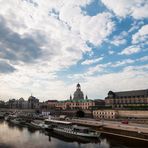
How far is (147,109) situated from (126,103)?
1927 inches

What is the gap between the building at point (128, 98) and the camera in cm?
14225

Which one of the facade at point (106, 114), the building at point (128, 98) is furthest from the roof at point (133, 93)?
the facade at point (106, 114)

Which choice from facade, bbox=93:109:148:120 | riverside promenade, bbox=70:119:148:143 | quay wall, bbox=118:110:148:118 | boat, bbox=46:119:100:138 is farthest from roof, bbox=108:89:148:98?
boat, bbox=46:119:100:138

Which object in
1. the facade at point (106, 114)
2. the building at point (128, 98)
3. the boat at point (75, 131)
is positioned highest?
the building at point (128, 98)

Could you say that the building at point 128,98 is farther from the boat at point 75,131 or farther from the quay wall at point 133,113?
the boat at point 75,131

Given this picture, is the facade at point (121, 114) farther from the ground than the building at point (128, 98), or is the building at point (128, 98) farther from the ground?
the building at point (128, 98)

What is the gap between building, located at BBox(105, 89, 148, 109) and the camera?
142250 mm

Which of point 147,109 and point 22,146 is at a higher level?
point 147,109

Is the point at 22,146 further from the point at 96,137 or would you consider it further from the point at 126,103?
the point at 126,103

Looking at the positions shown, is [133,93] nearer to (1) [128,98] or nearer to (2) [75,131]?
(1) [128,98]

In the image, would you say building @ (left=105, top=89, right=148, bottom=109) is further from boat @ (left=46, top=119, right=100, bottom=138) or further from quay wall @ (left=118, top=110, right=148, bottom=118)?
boat @ (left=46, top=119, right=100, bottom=138)

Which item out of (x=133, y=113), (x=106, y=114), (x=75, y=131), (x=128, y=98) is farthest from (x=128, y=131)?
(x=128, y=98)

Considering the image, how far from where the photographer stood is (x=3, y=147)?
54.8 m

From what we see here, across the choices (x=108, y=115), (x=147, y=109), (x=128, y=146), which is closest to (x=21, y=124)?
(x=108, y=115)
